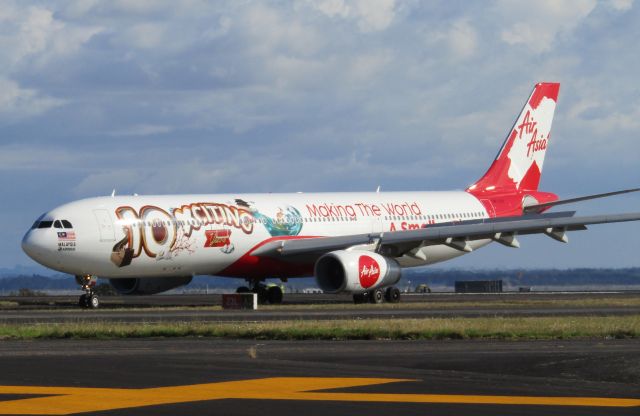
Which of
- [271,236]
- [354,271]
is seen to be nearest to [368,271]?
[354,271]

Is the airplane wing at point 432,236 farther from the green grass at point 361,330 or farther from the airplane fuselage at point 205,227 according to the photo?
the green grass at point 361,330

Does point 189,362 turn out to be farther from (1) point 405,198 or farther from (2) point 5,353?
(1) point 405,198

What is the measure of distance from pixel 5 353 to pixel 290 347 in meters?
4.84

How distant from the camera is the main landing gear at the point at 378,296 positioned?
4669cm

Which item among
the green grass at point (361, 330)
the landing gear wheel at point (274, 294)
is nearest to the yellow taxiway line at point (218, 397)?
the green grass at point (361, 330)

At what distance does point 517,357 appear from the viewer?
1991 centimetres

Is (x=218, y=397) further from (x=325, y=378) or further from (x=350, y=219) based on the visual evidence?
(x=350, y=219)

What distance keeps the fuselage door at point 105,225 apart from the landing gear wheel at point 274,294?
336 inches

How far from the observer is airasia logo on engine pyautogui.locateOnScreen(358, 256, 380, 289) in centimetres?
4497

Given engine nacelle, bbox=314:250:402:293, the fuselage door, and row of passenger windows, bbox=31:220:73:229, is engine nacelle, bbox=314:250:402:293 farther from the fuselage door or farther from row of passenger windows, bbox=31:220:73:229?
row of passenger windows, bbox=31:220:73:229

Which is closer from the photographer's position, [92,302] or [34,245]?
[34,245]

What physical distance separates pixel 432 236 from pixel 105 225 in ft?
38.6

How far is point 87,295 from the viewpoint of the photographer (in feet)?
144

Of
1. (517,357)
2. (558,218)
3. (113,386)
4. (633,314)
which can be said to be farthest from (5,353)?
(558,218)
